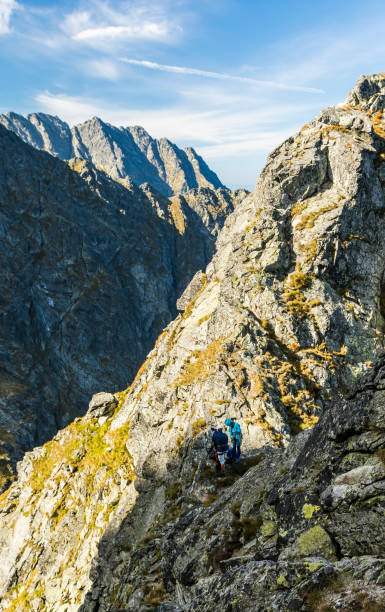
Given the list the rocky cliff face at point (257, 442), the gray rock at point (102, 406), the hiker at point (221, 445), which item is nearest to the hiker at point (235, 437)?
the hiker at point (221, 445)

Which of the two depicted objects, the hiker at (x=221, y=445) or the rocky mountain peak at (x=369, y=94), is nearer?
the hiker at (x=221, y=445)

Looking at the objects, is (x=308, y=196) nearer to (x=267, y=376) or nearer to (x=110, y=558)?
(x=267, y=376)

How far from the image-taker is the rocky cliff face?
9383mm

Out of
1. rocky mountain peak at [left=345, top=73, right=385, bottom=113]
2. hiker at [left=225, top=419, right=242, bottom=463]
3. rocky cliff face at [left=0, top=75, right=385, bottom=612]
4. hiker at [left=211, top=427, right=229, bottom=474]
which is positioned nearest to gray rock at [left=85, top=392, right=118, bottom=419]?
rocky cliff face at [left=0, top=75, right=385, bottom=612]

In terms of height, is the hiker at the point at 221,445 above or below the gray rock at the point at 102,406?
below

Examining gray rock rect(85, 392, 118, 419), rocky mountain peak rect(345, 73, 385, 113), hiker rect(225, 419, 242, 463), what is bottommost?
hiker rect(225, 419, 242, 463)

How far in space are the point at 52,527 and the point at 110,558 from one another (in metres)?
17.5

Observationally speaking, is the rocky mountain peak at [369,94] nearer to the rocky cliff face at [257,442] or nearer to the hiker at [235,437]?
the rocky cliff face at [257,442]

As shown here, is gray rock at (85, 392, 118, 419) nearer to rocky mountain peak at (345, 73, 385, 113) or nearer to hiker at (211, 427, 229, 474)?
hiker at (211, 427, 229, 474)

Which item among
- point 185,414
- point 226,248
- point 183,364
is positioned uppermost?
point 226,248

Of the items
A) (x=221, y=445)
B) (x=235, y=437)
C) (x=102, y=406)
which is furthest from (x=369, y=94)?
(x=102, y=406)

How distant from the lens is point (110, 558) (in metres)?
26.9

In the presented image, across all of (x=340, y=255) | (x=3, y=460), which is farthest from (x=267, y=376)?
(x=3, y=460)

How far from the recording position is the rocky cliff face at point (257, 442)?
9383mm
